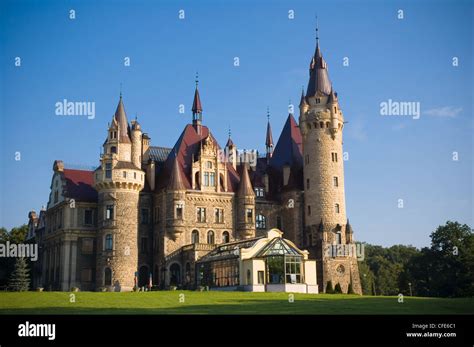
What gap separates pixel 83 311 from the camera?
33.4m

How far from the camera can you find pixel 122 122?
212ft

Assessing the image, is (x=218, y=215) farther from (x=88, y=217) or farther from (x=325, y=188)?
(x=88, y=217)

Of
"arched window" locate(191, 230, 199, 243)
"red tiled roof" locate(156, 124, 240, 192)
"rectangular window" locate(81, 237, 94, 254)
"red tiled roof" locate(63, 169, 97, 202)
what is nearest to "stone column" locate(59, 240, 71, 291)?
"rectangular window" locate(81, 237, 94, 254)

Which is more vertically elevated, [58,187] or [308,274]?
[58,187]

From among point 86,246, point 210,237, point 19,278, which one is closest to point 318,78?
point 210,237

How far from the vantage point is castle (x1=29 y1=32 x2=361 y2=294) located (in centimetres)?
6203

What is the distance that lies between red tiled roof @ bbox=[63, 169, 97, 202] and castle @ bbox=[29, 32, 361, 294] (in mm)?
105

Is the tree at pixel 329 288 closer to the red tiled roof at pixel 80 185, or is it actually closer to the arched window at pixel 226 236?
the arched window at pixel 226 236

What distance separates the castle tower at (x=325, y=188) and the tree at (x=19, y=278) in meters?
27.9

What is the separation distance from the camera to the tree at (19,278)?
2576 inches
